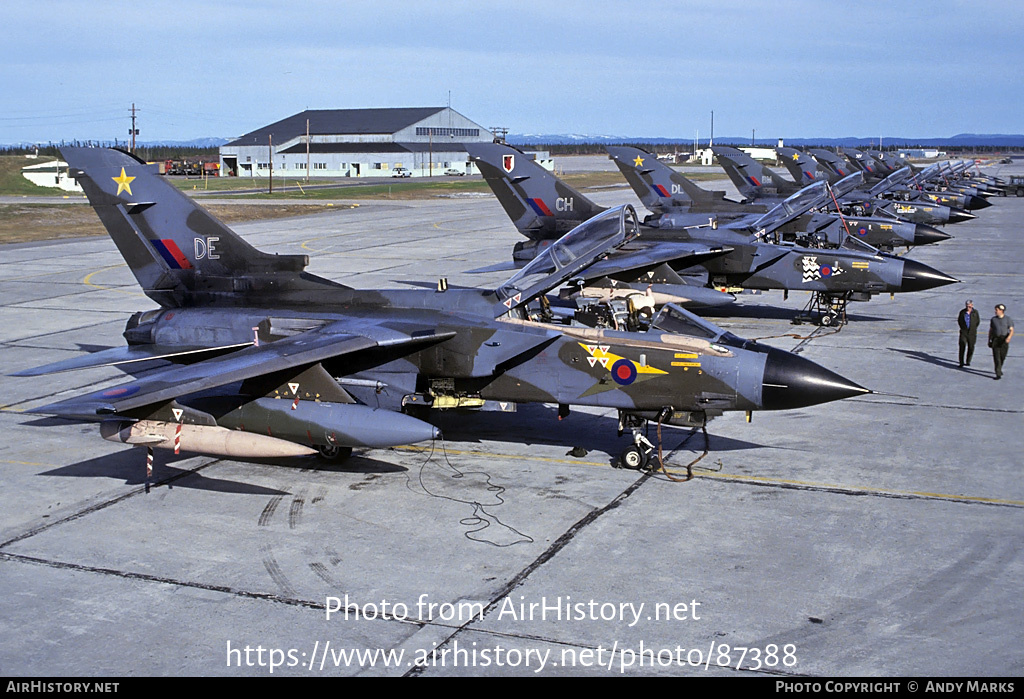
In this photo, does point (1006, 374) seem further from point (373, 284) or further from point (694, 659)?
point (373, 284)

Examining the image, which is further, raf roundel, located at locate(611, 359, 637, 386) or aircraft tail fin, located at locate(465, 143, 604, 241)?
aircraft tail fin, located at locate(465, 143, 604, 241)

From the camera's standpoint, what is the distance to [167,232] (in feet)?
48.4

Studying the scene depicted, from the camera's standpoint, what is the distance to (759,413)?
1555cm

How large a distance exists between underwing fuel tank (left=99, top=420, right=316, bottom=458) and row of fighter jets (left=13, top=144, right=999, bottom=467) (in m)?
0.02

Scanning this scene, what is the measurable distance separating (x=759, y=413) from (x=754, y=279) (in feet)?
30.1

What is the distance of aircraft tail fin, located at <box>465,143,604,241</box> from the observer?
24.9m

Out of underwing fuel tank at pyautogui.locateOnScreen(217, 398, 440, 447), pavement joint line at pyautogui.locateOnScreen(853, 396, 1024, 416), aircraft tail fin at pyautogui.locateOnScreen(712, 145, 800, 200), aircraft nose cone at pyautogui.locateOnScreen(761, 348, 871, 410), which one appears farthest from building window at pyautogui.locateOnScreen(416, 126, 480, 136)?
aircraft nose cone at pyautogui.locateOnScreen(761, 348, 871, 410)

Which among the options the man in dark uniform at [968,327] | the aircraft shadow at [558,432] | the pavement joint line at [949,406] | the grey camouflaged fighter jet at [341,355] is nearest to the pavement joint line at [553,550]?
the grey camouflaged fighter jet at [341,355]

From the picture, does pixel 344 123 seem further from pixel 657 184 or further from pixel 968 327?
pixel 968 327

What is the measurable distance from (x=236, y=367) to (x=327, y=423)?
125 cm

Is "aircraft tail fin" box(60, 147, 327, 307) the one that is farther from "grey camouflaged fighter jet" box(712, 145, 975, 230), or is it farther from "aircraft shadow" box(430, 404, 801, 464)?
"grey camouflaged fighter jet" box(712, 145, 975, 230)

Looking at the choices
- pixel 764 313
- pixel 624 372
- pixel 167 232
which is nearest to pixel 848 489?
pixel 624 372

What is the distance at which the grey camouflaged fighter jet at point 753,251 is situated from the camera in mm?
22984

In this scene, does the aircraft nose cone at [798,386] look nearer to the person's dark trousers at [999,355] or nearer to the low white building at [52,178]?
the person's dark trousers at [999,355]
